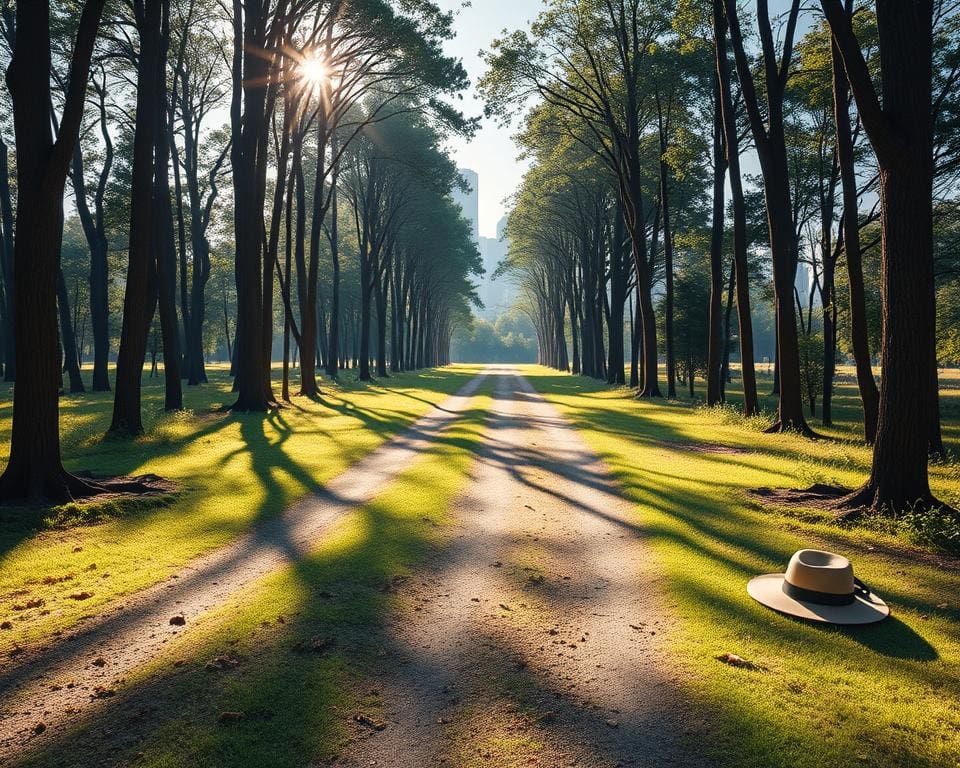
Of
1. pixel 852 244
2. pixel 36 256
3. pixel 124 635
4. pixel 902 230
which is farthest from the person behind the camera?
pixel 852 244

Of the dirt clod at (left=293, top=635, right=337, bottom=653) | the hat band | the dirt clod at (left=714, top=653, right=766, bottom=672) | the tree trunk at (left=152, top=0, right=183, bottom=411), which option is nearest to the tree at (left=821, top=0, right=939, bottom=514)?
the hat band

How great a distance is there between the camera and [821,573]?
5.55 m

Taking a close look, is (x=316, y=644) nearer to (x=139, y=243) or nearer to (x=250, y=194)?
(x=139, y=243)

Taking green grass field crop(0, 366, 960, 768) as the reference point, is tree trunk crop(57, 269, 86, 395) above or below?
above

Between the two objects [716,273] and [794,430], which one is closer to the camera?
[794,430]

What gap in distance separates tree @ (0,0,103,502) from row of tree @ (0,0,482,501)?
20 mm

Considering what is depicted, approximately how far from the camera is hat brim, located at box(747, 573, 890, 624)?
5.28m

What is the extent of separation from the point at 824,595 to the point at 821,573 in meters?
0.20

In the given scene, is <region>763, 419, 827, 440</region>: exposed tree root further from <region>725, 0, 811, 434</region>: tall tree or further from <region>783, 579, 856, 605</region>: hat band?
<region>783, 579, 856, 605</region>: hat band

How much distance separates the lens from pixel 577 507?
9211 millimetres

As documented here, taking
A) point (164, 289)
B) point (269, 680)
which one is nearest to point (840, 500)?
point (269, 680)

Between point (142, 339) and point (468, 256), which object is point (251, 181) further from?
point (468, 256)

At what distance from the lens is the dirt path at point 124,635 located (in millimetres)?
3857

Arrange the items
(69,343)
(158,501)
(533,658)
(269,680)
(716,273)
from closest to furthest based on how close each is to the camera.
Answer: (269,680) → (533,658) → (158,501) → (716,273) → (69,343)
